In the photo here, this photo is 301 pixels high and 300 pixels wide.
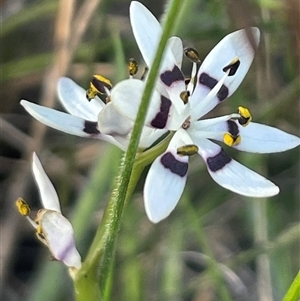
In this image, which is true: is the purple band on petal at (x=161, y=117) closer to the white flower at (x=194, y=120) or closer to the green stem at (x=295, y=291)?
the white flower at (x=194, y=120)

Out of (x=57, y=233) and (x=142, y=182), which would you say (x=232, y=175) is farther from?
(x=142, y=182)

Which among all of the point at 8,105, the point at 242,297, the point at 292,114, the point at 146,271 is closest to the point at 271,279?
the point at 242,297

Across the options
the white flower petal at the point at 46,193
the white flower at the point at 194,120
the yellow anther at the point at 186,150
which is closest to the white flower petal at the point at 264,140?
the white flower at the point at 194,120

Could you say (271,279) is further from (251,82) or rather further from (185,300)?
(251,82)

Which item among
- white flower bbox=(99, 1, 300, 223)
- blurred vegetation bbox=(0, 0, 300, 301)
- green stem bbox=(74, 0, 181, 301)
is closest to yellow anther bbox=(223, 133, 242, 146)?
white flower bbox=(99, 1, 300, 223)

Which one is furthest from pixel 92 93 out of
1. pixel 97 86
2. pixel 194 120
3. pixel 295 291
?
pixel 295 291

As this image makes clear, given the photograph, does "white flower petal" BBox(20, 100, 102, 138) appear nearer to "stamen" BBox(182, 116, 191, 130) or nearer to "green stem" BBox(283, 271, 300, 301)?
"stamen" BBox(182, 116, 191, 130)
